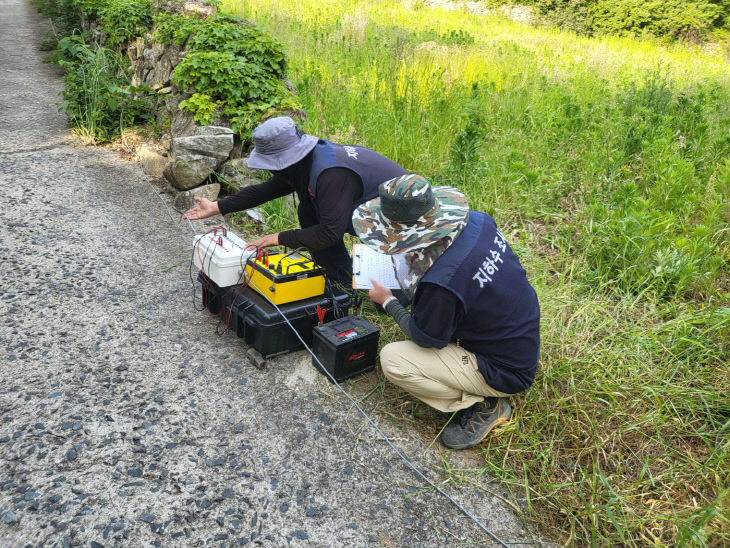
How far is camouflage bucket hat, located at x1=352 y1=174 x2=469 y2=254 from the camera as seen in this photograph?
2.22 metres

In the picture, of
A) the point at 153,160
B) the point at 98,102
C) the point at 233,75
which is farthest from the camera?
the point at 98,102

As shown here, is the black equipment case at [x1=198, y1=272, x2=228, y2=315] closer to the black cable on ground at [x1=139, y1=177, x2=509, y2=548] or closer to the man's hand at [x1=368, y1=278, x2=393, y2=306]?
the black cable on ground at [x1=139, y1=177, x2=509, y2=548]

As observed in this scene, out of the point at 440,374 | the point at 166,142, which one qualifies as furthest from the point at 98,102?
the point at 440,374

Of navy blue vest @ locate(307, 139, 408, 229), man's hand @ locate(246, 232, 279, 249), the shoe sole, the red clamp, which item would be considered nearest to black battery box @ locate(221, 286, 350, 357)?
the red clamp

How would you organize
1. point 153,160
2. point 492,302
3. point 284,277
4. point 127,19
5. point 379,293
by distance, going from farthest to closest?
point 127,19
point 153,160
point 284,277
point 379,293
point 492,302

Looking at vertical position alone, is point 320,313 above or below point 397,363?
below

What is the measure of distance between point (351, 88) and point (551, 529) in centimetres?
558

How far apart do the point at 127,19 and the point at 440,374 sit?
7.26 m

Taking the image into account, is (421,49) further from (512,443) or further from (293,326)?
(512,443)

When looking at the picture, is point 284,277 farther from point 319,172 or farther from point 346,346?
point 319,172

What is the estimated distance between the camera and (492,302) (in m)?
2.42

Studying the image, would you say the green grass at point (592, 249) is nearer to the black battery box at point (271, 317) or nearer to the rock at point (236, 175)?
the black battery box at point (271, 317)

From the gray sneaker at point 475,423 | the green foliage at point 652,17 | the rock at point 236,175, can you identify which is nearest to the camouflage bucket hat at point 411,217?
the gray sneaker at point 475,423

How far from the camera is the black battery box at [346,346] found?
296cm
